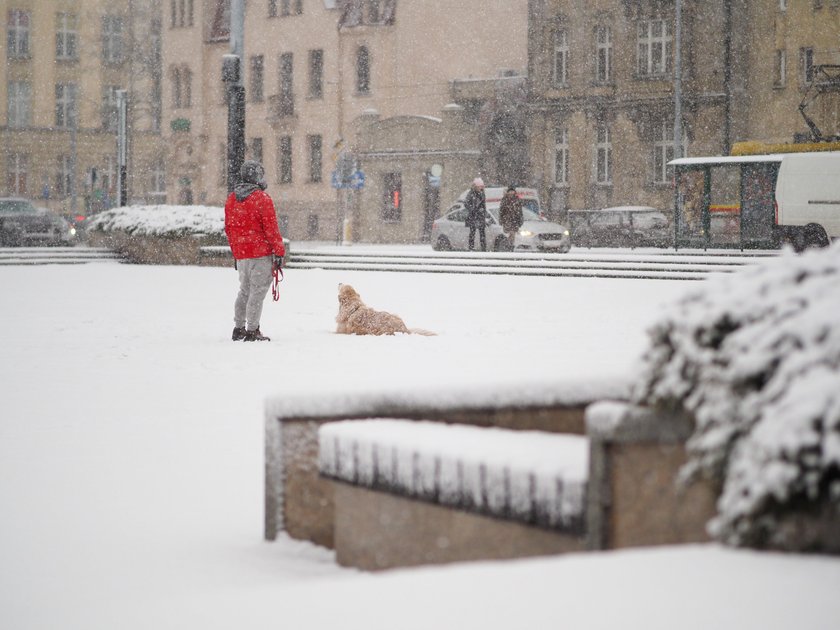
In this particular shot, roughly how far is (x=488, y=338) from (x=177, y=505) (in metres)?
7.71

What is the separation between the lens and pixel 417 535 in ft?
15.1

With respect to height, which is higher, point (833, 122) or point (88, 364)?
point (833, 122)

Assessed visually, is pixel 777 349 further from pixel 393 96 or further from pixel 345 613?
pixel 393 96

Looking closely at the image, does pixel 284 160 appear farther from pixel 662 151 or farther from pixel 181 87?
pixel 662 151

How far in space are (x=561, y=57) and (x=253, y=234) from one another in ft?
132

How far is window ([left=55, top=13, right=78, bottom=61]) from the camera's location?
255ft

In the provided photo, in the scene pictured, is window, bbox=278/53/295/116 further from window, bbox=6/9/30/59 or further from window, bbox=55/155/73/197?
window, bbox=6/9/30/59

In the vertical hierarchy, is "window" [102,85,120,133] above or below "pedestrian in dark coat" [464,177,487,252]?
above

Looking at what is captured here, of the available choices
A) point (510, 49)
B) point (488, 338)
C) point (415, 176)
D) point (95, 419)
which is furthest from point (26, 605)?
point (510, 49)

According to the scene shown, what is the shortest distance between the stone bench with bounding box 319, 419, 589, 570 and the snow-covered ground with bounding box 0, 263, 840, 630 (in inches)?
8.9

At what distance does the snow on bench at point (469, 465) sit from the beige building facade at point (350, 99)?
43.4m

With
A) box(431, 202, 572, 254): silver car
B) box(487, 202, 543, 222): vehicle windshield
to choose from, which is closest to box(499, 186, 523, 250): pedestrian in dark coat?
box(431, 202, 572, 254): silver car

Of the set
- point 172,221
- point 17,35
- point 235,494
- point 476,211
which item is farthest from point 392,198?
point 235,494

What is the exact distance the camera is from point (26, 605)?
4656 mm
